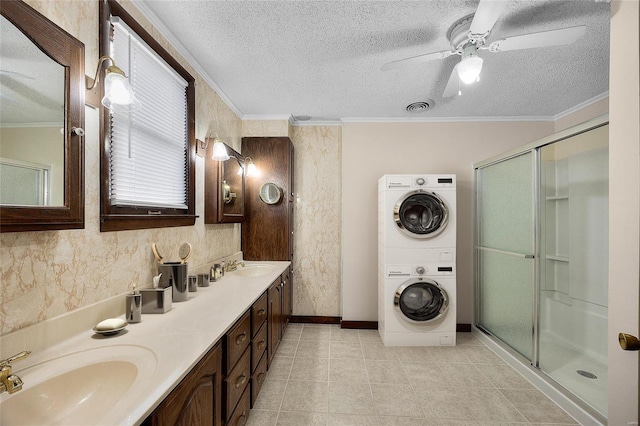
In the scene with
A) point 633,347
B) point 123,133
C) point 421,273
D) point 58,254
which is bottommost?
point 421,273

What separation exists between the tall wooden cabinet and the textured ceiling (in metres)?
0.46

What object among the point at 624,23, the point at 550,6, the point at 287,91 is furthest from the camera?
the point at 287,91

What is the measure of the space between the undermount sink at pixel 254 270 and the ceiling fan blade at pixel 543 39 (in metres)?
2.56

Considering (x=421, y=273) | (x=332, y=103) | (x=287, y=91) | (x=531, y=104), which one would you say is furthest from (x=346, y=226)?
(x=531, y=104)

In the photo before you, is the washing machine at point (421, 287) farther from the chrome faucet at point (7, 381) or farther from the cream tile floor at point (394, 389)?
the chrome faucet at point (7, 381)

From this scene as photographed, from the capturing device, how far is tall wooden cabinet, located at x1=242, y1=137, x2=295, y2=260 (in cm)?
331

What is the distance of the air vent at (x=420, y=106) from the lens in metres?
2.96

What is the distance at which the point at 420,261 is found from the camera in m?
2.99

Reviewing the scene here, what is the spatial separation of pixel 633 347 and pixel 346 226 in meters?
2.78

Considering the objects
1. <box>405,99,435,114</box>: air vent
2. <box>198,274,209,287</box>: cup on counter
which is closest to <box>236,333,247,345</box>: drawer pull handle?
<box>198,274,209,287</box>: cup on counter

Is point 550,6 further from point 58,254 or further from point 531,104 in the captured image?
point 58,254

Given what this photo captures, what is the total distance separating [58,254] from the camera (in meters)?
1.14

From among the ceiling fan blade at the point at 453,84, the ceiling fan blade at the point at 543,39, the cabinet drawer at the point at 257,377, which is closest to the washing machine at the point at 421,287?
the cabinet drawer at the point at 257,377

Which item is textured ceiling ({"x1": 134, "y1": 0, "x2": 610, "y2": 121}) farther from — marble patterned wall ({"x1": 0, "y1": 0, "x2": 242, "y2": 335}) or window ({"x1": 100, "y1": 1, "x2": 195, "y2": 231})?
marble patterned wall ({"x1": 0, "y1": 0, "x2": 242, "y2": 335})
